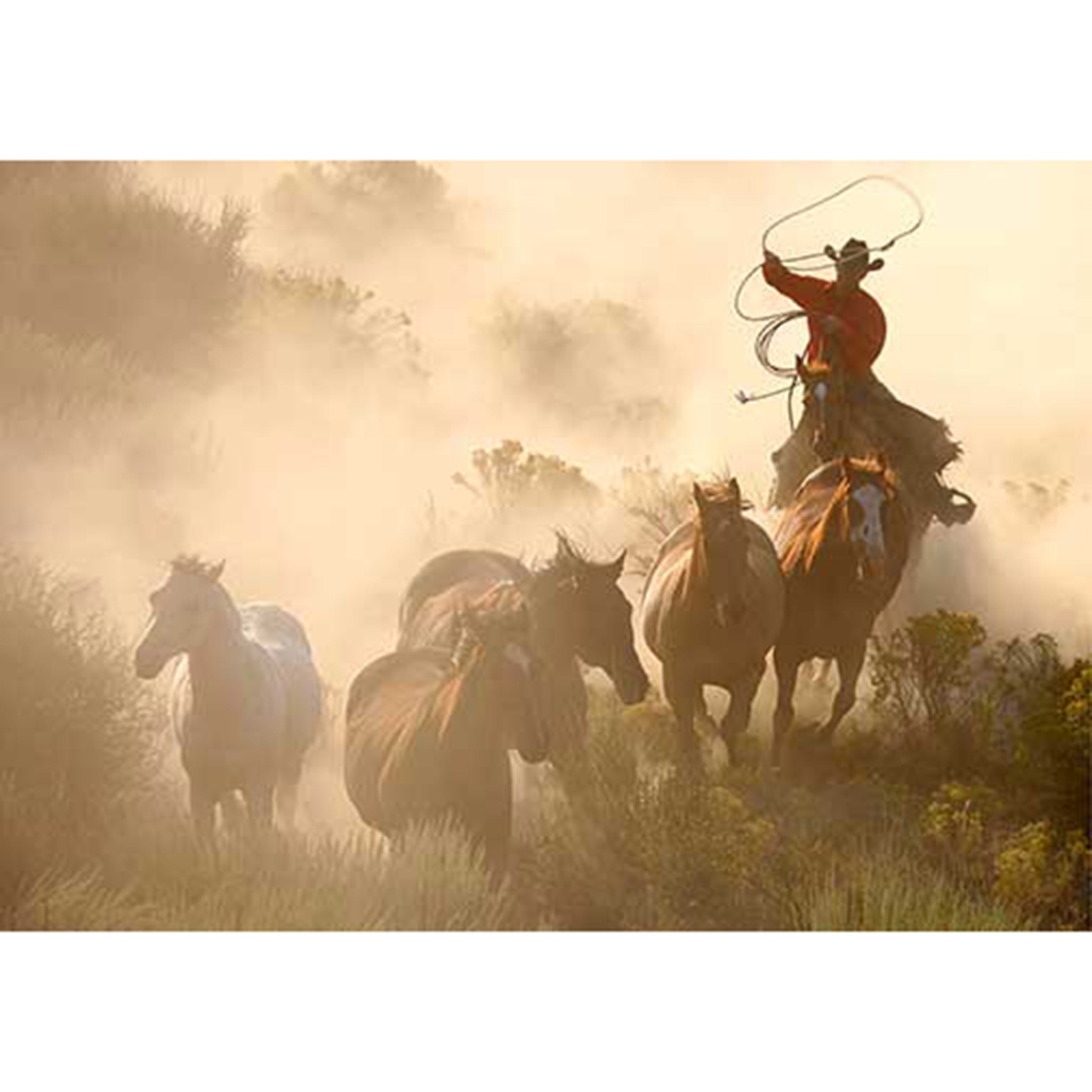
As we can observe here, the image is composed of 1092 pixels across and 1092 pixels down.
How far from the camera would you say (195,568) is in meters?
5.85

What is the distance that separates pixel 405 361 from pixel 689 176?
113cm

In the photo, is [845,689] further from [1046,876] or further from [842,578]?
[1046,876]

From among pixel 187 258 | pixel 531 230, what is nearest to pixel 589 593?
pixel 531 230

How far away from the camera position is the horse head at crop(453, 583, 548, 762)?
18.6 feet

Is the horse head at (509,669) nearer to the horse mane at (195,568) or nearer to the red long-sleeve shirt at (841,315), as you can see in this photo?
the horse mane at (195,568)

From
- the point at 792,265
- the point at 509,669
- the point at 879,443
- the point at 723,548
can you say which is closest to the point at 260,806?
the point at 509,669

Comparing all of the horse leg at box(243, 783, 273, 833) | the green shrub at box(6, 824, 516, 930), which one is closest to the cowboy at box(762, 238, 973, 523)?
the green shrub at box(6, 824, 516, 930)

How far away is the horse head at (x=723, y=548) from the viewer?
5.87m

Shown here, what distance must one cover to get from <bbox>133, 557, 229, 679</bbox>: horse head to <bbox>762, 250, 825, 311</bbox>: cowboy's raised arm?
206cm

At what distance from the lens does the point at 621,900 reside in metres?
5.74

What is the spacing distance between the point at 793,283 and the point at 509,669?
5.33 ft

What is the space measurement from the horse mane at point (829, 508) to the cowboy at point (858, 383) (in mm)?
42

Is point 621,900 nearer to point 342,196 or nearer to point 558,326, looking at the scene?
point 558,326

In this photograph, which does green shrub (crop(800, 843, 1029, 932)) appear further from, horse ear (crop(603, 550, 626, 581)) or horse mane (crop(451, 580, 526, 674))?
horse mane (crop(451, 580, 526, 674))
